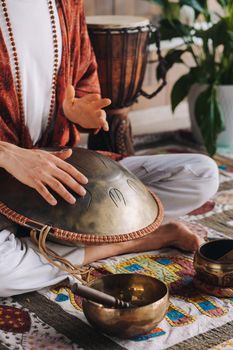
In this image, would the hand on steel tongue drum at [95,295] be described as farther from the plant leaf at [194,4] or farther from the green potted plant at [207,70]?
the plant leaf at [194,4]

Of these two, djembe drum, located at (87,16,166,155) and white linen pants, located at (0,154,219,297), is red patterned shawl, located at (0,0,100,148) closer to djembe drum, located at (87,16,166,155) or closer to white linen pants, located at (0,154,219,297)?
white linen pants, located at (0,154,219,297)

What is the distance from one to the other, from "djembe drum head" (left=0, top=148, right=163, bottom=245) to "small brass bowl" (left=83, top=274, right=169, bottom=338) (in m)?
0.12

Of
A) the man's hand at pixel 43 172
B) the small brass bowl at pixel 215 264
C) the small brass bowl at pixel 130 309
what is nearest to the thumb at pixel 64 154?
the man's hand at pixel 43 172

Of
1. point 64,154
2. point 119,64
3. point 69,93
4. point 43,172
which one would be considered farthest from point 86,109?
point 119,64

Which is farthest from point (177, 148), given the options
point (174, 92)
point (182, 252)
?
point (182, 252)

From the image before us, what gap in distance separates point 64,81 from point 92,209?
1.59 ft

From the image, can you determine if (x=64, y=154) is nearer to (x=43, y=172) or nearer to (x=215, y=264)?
(x=43, y=172)

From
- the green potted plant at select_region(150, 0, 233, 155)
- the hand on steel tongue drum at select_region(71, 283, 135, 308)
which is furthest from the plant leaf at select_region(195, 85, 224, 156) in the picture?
Result: the hand on steel tongue drum at select_region(71, 283, 135, 308)

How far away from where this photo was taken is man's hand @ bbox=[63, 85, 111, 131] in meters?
2.37

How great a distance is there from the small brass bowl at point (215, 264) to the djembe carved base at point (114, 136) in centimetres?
123

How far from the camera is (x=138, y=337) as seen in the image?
2010mm

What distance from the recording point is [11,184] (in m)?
2.21

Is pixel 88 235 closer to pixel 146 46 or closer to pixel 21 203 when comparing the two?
pixel 21 203

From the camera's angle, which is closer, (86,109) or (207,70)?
(86,109)
